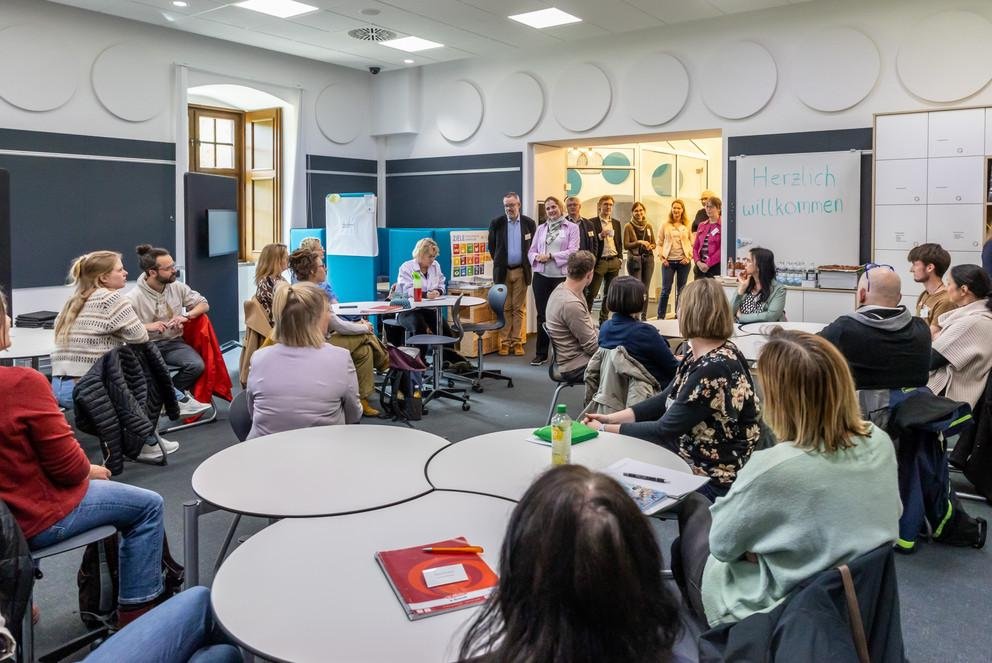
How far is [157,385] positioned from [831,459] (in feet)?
12.6

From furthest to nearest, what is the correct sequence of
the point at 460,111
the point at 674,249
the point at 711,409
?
1. the point at 460,111
2. the point at 674,249
3. the point at 711,409

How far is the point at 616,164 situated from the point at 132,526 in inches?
372

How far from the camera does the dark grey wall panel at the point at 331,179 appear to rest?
390 inches

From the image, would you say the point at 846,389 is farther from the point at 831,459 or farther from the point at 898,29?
the point at 898,29

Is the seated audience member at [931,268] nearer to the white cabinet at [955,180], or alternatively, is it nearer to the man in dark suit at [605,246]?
the white cabinet at [955,180]

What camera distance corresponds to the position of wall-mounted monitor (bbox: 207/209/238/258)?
23.5 feet

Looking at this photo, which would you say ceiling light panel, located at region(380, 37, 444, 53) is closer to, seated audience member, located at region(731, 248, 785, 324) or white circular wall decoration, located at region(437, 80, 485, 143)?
white circular wall decoration, located at region(437, 80, 485, 143)

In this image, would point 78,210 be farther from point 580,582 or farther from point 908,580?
point 580,582

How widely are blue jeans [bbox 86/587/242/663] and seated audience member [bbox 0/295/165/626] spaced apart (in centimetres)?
69

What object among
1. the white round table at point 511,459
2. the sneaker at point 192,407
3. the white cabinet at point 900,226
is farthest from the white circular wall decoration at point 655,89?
the white round table at point 511,459

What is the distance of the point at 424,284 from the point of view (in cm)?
695

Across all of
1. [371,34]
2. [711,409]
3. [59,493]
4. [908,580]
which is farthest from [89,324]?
[371,34]

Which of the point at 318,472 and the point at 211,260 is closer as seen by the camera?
the point at 318,472

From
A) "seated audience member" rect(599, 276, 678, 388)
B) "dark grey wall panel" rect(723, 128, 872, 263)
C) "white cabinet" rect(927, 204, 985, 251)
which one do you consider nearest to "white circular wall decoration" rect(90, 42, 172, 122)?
"dark grey wall panel" rect(723, 128, 872, 263)
